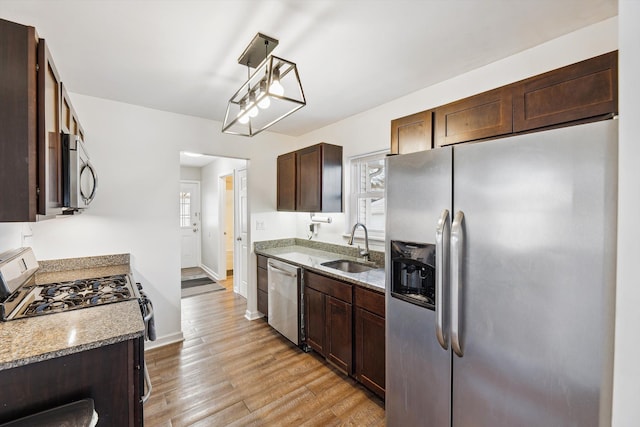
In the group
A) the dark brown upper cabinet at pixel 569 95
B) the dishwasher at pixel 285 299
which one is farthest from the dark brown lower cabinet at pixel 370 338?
the dark brown upper cabinet at pixel 569 95

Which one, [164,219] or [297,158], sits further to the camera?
[297,158]

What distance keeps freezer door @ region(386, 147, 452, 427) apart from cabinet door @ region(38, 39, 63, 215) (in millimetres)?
1631

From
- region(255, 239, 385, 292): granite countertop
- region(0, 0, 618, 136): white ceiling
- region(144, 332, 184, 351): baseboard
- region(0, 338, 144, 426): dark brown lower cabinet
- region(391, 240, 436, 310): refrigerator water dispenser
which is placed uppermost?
region(0, 0, 618, 136): white ceiling

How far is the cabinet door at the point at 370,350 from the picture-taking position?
1991 mm

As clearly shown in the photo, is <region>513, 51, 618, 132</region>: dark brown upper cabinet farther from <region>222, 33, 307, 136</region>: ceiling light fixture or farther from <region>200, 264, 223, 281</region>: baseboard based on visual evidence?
<region>200, 264, 223, 281</region>: baseboard

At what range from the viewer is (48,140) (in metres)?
1.13

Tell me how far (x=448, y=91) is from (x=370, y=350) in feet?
7.11

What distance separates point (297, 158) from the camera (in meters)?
3.40

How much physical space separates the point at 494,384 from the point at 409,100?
7.38ft

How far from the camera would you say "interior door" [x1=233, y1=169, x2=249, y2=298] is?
4352 mm

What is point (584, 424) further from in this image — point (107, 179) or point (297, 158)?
point (107, 179)

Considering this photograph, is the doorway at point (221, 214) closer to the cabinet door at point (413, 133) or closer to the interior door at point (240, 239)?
the interior door at point (240, 239)

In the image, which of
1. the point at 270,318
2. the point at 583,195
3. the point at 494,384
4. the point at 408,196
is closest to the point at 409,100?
the point at 408,196

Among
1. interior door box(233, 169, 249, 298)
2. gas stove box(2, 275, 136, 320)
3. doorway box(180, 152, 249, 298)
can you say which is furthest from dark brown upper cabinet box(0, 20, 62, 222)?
interior door box(233, 169, 249, 298)
